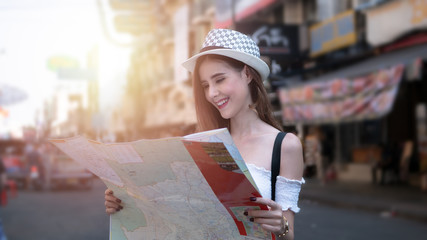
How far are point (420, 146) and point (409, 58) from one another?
5.19m

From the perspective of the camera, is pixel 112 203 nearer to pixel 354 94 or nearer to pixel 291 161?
pixel 291 161

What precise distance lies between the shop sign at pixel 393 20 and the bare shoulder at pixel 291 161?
11.9m

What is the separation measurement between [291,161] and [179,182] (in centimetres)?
41

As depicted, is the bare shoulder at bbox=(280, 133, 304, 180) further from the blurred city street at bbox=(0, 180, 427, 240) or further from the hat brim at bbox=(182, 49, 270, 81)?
the blurred city street at bbox=(0, 180, 427, 240)

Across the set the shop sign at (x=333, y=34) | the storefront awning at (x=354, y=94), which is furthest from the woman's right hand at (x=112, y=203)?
the shop sign at (x=333, y=34)

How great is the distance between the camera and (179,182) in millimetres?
1632

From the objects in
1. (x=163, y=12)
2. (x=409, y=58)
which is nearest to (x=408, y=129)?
(x=409, y=58)

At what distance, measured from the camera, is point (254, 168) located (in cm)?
187

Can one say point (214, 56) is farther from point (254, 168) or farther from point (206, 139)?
point (206, 139)

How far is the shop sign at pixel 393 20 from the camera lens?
12883mm

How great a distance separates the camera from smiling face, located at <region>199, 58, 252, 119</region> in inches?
76.3

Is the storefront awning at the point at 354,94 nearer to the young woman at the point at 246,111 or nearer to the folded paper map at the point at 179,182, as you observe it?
the young woman at the point at 246,111

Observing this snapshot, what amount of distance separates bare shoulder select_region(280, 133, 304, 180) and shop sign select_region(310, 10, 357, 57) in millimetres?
14406

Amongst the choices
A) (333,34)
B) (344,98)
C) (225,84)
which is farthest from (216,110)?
(333,34)
